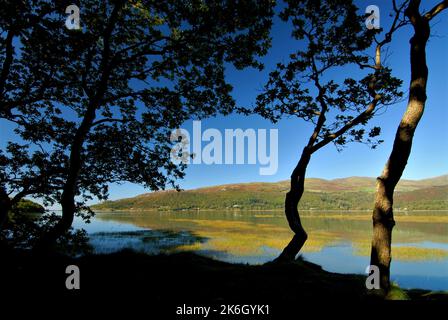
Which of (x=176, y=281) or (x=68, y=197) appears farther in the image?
(x=68, y=197)

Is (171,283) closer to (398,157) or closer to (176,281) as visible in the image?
(176,281)

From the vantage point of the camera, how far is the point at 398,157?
6.93 m

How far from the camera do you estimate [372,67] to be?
1179 centimetres

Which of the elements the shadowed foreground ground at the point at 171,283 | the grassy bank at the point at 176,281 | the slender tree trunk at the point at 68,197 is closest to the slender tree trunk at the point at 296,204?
the grassy bank at the point at 176,281

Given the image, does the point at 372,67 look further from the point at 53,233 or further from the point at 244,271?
the point at 53,233

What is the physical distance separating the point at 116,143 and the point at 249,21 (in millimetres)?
8029

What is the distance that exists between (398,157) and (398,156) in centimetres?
3

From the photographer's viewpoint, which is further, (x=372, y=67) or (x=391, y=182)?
(x=372, y=67)

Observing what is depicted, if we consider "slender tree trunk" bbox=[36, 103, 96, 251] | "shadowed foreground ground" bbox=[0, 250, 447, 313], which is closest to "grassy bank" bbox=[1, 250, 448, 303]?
"shadowed foreground ground" bbox=[0, 250, 447, 313]

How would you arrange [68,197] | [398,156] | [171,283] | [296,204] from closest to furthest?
1. [398,156]
2. [171,283]
3. [68,197]
4. [296,204]

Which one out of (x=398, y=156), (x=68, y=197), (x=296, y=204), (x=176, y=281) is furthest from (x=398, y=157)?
(x=68, y=197)
